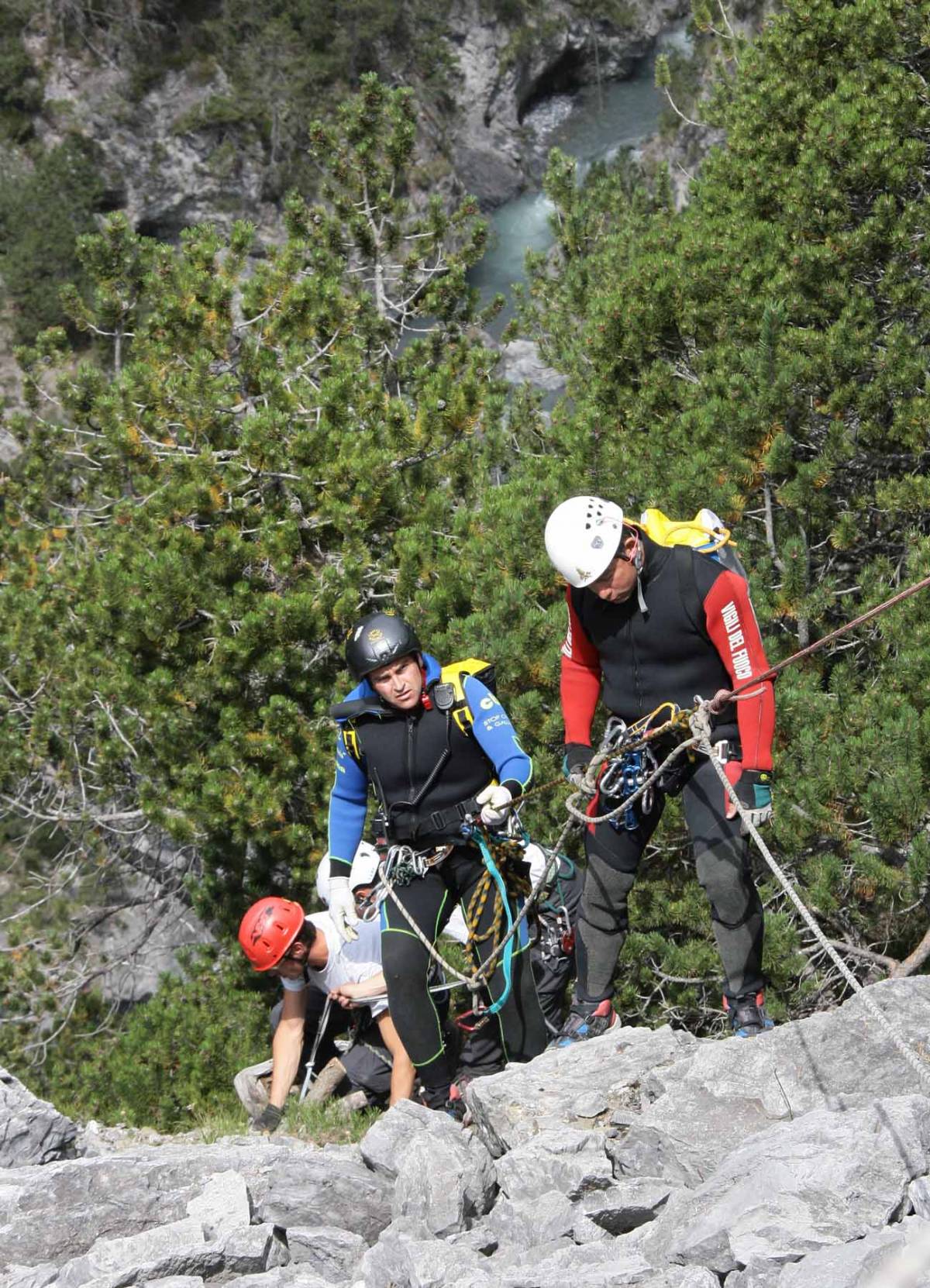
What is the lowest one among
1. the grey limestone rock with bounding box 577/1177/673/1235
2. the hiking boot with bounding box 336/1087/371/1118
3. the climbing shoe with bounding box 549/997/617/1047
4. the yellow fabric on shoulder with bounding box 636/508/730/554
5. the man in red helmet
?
the hiking boot with bounding box 336/1087/371/1118

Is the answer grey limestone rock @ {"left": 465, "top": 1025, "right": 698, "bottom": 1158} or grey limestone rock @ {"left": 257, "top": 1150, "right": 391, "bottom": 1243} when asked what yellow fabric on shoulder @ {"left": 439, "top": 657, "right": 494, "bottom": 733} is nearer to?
grey limestone rock @ {"left": 465, "top": 1025, "right": 698, "bottom": 1158}

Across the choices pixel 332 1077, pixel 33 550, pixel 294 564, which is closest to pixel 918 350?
pixel 294 564

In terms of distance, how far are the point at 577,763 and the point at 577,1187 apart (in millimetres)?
1565

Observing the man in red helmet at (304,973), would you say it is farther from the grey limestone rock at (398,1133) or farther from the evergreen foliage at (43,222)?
the evergreen foliage at (43,222)

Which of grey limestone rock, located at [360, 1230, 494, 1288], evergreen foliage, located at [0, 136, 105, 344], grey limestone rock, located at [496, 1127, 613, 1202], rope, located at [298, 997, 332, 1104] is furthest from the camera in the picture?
evergreen foliage, located at [0, 136, 105, 344]

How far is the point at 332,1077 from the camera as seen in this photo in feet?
19.4

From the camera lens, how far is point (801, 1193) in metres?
3.09

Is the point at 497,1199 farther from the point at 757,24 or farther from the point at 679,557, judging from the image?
the point at 757,24

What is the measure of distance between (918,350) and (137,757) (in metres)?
5.67

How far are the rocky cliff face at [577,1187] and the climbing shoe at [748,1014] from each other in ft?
0.60

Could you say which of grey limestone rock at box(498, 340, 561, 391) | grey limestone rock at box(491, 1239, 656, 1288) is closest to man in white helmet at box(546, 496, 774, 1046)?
grey limestone rock at box(491, 1239, 656, 1288)

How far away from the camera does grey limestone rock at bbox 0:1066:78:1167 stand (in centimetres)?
506

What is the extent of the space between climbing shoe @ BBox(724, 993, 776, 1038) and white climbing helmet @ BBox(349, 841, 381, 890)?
4.84ft

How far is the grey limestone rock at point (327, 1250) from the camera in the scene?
149 inches
